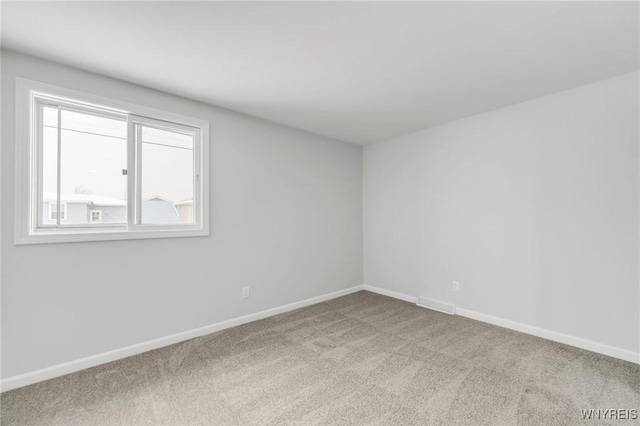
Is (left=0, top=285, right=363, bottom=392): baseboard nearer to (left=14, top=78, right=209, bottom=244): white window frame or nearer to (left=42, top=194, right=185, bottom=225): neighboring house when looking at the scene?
(left=14, top=78, right=209, bottom=244): white window frame

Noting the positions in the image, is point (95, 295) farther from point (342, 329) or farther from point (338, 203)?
point (338, 203)

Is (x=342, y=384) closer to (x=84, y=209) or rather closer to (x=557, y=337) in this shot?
(x=557, y=337)

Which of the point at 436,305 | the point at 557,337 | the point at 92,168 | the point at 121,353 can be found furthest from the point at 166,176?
the point at 557,337

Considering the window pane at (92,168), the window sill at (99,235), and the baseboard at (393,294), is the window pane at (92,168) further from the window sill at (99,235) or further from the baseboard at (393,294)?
the baseboard at (393,294)

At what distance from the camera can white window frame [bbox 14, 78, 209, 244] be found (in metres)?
2.02

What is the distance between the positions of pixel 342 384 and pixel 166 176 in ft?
7.93

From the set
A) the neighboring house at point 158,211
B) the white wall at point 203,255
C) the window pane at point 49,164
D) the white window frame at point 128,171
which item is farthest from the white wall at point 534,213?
the window pane at point 49,164

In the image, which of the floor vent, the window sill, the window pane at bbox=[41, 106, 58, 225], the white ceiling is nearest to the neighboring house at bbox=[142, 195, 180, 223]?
the window sill

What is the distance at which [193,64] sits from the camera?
2.17 m

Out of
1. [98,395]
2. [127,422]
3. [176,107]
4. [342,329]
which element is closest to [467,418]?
[342,329]

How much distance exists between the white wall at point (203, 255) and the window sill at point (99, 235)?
5 cm

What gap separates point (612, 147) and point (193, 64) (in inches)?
139

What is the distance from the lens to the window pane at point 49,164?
2159mm

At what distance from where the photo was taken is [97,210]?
238cm
